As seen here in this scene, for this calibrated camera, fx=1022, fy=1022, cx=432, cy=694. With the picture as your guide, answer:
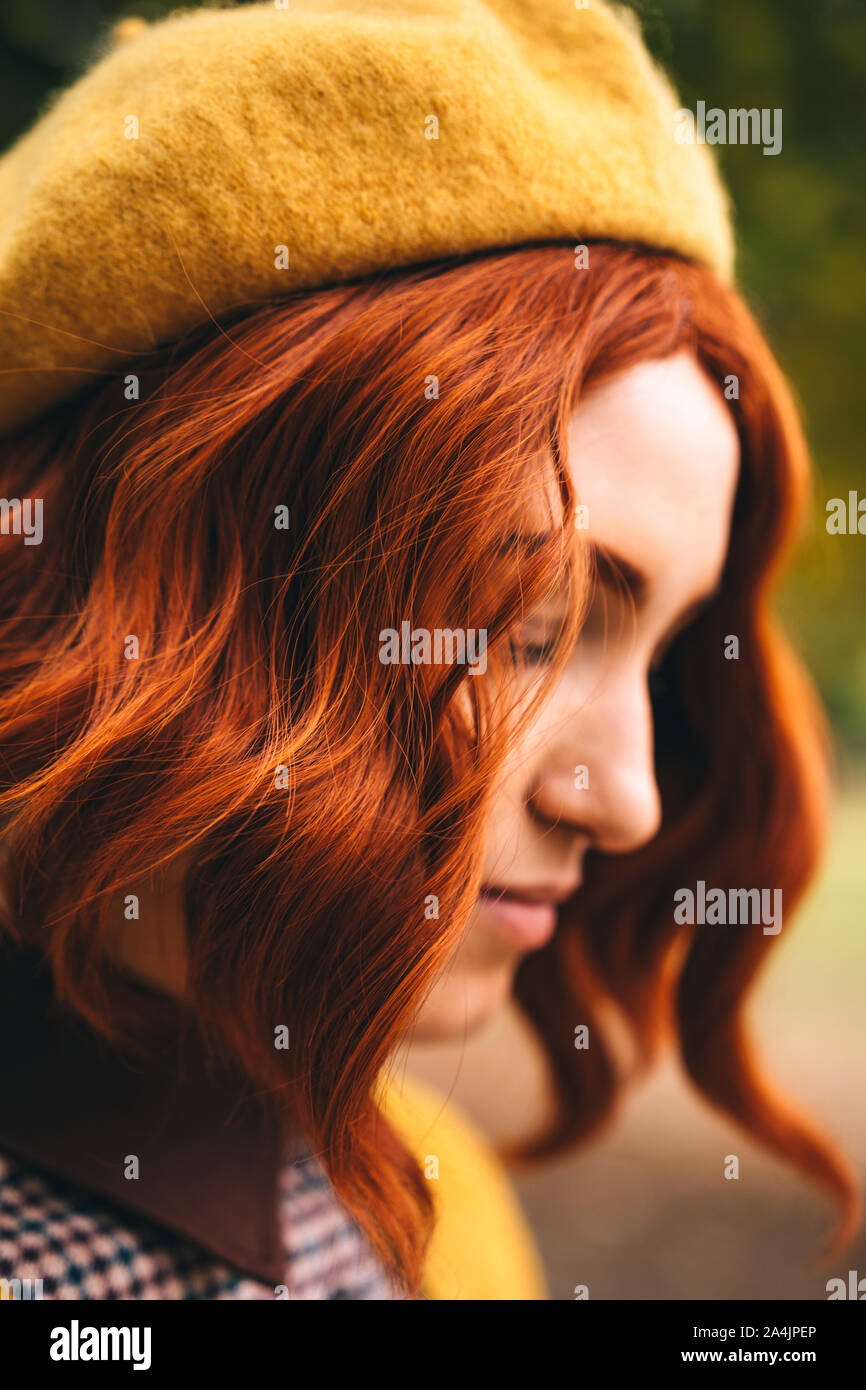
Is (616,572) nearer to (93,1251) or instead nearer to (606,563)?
(606,563)

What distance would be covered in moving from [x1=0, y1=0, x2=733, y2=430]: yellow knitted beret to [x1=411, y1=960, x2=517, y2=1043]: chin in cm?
67

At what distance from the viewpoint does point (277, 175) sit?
86 centimetres

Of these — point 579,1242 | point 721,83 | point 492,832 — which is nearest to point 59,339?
point 492,832

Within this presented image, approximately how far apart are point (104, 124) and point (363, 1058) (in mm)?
834

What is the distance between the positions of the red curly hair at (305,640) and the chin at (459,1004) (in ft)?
0.36

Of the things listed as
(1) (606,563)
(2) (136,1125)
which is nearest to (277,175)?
(1) (606,563)

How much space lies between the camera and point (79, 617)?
89 cm

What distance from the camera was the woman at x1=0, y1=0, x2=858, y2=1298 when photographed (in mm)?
841

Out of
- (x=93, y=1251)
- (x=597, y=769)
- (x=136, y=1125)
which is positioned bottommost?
(x=93, y=1251)

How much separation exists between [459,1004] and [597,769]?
0.92ft

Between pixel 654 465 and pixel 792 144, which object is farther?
pixel 792 144

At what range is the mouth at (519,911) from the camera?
1009 mm

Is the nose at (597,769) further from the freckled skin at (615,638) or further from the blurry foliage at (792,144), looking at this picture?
the blurry foliage at (792,144)
